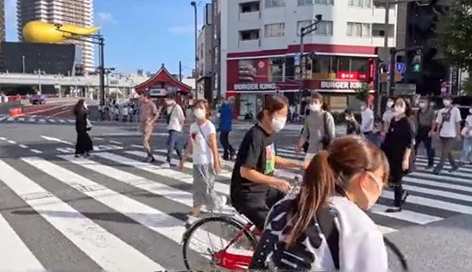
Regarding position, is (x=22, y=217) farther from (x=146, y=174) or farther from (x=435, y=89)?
(x=435, y=89)

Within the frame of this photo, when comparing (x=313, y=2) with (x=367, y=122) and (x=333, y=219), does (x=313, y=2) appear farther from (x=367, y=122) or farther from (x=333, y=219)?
(x=333, y=219)

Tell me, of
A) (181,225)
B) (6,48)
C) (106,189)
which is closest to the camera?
(181,225)

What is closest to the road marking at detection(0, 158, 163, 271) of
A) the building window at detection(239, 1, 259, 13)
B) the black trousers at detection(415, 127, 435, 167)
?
the black trousers at detection(415, 127, 435, 167)

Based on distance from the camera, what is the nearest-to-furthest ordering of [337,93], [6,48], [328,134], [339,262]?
[339,262] < [328,134] < [337,93] < [6,48]

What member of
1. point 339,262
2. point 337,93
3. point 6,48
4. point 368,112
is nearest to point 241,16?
point 337,93

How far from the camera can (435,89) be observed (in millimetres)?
53094

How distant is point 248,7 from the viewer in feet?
176

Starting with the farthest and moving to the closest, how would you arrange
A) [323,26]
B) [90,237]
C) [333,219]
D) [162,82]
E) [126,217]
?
[323,26], [162,82], [126,217], [90,237], [333,219]

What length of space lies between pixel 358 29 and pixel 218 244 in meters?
48.6

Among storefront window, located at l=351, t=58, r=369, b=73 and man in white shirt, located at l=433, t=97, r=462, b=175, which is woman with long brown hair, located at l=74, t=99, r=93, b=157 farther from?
storefront window, located at l=351, t=58, r=369, b=73

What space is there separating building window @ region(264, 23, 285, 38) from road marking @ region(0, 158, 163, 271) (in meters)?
42.4

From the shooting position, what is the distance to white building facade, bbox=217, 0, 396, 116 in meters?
47.5

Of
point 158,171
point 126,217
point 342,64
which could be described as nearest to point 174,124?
point 158,171

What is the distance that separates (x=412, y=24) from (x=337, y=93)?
1225cm
